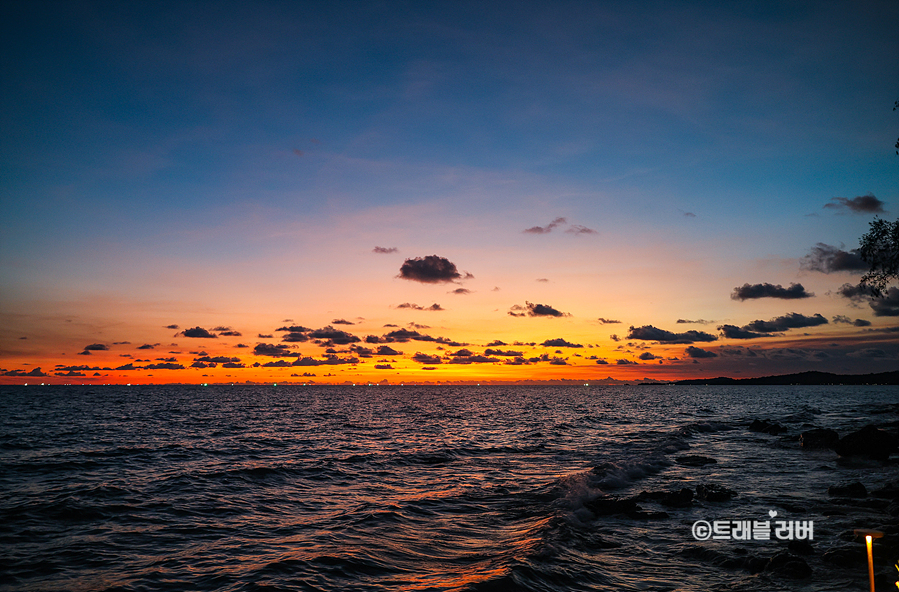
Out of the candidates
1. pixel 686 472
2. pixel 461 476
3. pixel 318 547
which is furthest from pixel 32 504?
pixel 686 472

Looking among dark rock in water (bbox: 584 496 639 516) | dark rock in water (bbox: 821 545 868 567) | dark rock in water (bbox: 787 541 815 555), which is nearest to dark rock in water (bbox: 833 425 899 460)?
dark rock in water (bbox: 584 496 639 516)

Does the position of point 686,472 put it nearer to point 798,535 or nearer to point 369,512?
point 798,535

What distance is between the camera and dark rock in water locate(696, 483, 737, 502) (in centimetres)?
2094

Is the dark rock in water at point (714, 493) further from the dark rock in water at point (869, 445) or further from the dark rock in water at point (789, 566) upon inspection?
the dark rock in water at point (869, 445)

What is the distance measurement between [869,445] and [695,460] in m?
9.81

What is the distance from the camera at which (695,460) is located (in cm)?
3184

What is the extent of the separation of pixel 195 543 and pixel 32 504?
359 inches

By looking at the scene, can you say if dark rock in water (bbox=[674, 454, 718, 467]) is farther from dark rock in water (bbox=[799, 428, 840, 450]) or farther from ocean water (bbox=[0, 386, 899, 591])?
dark rock in water (bbox=[799, 428, 840, 450])

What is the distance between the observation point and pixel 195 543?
1616cm

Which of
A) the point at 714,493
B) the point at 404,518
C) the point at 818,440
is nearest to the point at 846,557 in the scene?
the point at 714,493

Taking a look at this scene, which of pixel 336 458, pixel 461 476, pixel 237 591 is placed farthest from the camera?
pixel 336 458

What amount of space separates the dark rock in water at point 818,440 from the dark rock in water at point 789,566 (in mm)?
29053

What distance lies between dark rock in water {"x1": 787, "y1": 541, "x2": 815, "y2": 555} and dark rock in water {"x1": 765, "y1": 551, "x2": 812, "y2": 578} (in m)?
0.97

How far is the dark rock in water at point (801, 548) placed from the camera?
13961mm
